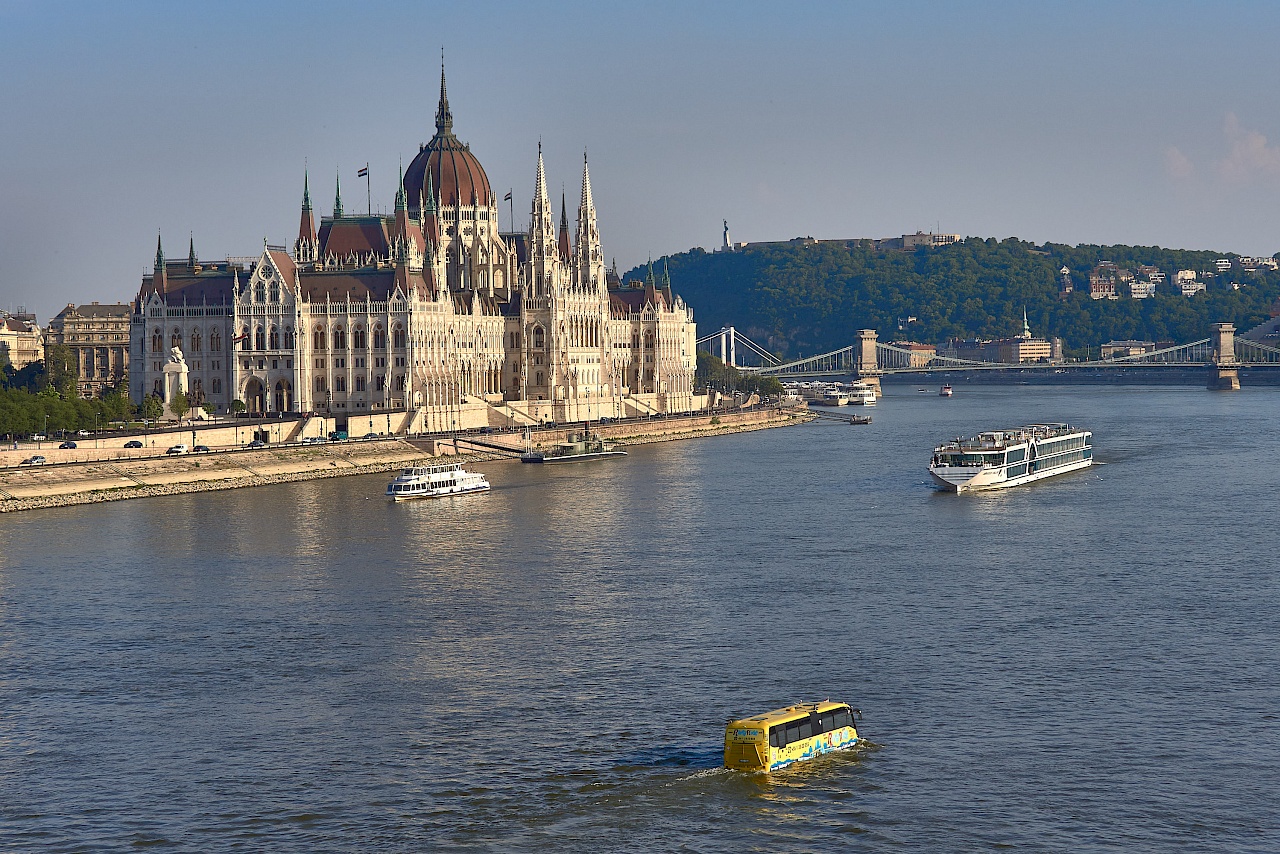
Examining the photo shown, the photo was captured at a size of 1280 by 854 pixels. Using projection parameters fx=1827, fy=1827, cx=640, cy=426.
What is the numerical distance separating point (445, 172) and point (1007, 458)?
2691 inches

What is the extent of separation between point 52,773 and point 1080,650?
22346 millimetres

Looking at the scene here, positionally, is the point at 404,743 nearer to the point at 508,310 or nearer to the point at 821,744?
the point at 821,744

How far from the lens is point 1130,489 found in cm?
8019

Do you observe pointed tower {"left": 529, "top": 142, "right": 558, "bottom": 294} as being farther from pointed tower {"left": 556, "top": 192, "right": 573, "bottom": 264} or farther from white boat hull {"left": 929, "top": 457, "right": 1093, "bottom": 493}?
white boat hull {"left": 929, "top": 457, "right": 1093, "bottom": 493}

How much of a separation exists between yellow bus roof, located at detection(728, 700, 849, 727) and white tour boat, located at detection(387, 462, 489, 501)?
46889 mm

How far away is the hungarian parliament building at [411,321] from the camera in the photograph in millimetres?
116125

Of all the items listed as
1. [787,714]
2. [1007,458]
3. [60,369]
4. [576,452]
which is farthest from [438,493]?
[60,369]

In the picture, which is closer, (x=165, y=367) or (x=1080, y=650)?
(x=1080, y=650)

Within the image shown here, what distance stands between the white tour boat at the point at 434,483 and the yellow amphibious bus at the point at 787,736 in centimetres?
4739

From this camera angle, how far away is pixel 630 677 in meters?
39.1

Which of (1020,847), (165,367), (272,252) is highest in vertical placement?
(272,252)

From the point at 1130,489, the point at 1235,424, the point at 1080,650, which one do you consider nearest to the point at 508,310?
the point at 1235,424

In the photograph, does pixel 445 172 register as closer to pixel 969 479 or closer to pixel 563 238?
pixel 563 238

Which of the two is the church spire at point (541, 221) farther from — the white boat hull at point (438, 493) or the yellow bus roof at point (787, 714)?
the yellow bus roof at point (787, 714)
